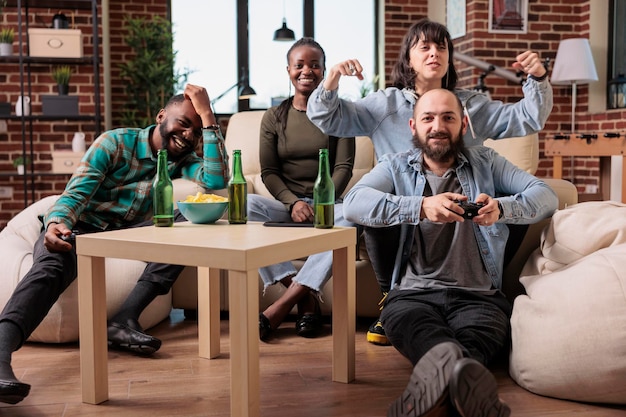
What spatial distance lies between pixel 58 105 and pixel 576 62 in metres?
3.85

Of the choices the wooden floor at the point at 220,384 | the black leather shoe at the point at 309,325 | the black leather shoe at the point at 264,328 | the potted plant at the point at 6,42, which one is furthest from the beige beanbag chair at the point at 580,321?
the potted plant at the point at 6,42

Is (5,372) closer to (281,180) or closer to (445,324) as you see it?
(445,324)

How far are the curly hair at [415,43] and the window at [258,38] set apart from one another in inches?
162

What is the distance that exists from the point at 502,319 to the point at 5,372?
1.34 metres

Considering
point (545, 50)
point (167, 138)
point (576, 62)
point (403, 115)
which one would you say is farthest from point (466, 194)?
point (545, 50)

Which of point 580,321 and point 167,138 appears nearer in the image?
point 580,321

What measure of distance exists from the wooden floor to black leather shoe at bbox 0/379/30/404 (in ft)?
0.19

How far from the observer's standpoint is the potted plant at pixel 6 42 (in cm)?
515

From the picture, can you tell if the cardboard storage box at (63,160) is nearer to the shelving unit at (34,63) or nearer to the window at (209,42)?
the shelving unit at (34,63)

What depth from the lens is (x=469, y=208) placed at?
1942 millimetres

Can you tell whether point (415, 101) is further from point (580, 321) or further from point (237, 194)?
point (580, 321)

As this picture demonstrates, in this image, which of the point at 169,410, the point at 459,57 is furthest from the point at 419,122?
the point at 459,57

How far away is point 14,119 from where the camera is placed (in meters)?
5.30

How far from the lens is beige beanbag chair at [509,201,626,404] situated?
1.80 metres
